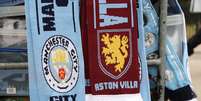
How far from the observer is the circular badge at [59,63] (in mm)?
3100

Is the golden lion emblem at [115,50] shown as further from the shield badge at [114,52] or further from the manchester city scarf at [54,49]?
the manchester city scarf at [54,49]

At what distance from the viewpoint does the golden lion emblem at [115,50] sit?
123 inches

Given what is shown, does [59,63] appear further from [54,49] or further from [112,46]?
[112,46]

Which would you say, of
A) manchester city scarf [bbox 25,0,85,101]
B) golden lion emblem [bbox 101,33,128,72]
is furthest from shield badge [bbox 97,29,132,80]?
manchester city scarf [bbox 25,0,85,101]

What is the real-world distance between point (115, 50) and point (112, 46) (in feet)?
0.08

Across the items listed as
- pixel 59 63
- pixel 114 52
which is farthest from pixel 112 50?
pixel 59 63

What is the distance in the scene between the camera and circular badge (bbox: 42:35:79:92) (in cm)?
310

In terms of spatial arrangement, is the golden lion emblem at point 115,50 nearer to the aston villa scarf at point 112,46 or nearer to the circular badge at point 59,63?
the aston villa scarf at point 112,46

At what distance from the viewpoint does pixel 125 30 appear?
3.14 metres

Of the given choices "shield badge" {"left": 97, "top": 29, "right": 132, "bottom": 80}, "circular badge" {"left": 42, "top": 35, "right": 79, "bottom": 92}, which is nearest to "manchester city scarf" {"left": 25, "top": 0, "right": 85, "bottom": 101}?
"circular badge" {"left": 42, "top": 35, "right": 79, "bottom": 92}

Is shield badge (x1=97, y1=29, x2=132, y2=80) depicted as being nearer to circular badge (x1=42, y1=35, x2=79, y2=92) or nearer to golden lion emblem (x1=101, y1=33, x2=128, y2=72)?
golden lion emblem (x1=101, y1=33, x2=128, y2=72)

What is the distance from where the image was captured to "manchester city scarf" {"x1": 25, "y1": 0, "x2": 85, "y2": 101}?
3.07m

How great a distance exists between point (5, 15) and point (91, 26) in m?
0.44

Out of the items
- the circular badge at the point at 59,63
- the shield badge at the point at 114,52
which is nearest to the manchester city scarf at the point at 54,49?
the circular badge at the point at 59,63
